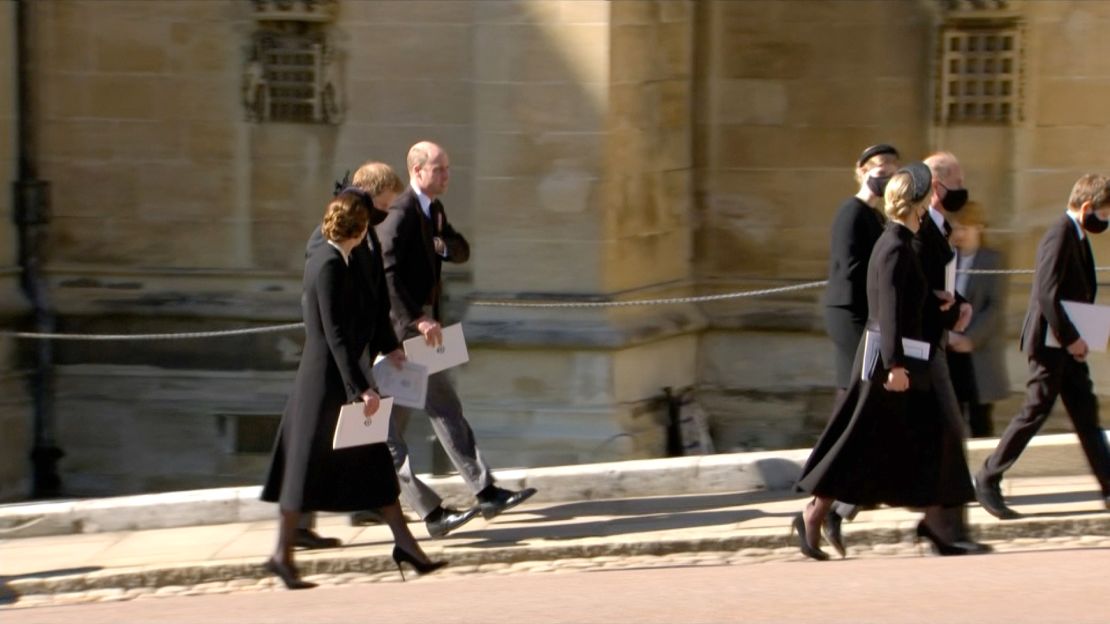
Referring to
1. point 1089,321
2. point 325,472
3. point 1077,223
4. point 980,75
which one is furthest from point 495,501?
point 980,75

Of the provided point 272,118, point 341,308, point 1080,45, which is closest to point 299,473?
point 341,308

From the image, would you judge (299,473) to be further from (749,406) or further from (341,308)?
(749,406)

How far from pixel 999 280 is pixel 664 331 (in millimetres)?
2221

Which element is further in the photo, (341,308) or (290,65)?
(290,65)

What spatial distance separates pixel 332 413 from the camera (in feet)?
25.6

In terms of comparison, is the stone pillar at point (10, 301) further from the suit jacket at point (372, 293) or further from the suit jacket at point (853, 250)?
the suit jacket at point (853, 250)

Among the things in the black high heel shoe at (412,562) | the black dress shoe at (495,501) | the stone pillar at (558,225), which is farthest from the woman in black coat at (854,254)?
the stone pillar at (558,225)

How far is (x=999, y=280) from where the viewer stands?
959cm

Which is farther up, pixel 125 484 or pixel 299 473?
pixel 299 473

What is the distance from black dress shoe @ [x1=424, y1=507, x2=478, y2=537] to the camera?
8539 mm

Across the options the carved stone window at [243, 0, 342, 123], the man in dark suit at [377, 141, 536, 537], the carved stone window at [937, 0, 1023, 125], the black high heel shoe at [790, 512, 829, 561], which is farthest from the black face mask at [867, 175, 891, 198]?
the carved stone window at [243, 0, 342, 123]

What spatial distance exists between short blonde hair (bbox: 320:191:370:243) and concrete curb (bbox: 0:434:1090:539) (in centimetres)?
205

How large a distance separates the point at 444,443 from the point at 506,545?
23.6 inches

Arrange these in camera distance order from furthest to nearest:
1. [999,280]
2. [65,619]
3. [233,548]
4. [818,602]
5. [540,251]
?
[540,251] < [999,280] < [233,548] < [65,619] < [818,602]
